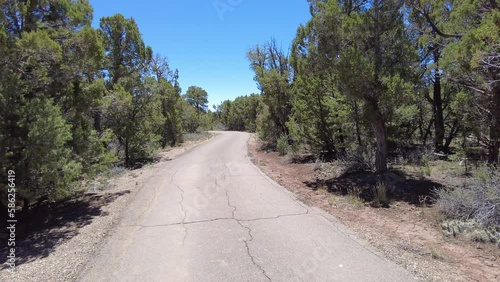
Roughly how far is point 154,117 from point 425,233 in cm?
1869

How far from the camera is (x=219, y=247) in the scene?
5.28 metres

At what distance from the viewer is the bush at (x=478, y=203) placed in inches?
228

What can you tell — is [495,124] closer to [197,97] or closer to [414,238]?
[414,238]

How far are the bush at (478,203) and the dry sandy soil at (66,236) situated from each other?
7256 mm

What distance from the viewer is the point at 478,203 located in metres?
6.14

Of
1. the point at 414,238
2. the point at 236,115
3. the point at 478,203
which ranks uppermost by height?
the point at 236,115

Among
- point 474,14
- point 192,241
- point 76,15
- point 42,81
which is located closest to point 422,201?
point 474,14

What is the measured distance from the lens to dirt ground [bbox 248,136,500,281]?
176 inches

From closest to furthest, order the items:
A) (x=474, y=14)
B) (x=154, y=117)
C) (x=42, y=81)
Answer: (x=42, y=81), (x=474, y=14), (x=154, y=117)

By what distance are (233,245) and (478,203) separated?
4.99 meters

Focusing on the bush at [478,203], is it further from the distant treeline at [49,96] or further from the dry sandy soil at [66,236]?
the distant treeline at [49,96]

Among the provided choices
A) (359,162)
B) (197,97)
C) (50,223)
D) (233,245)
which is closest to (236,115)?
(197,97)

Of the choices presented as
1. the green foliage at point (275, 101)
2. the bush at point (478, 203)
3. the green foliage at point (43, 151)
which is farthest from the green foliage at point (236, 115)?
the bush at point (478, 203)

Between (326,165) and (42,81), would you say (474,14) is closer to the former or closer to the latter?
(326,165)
